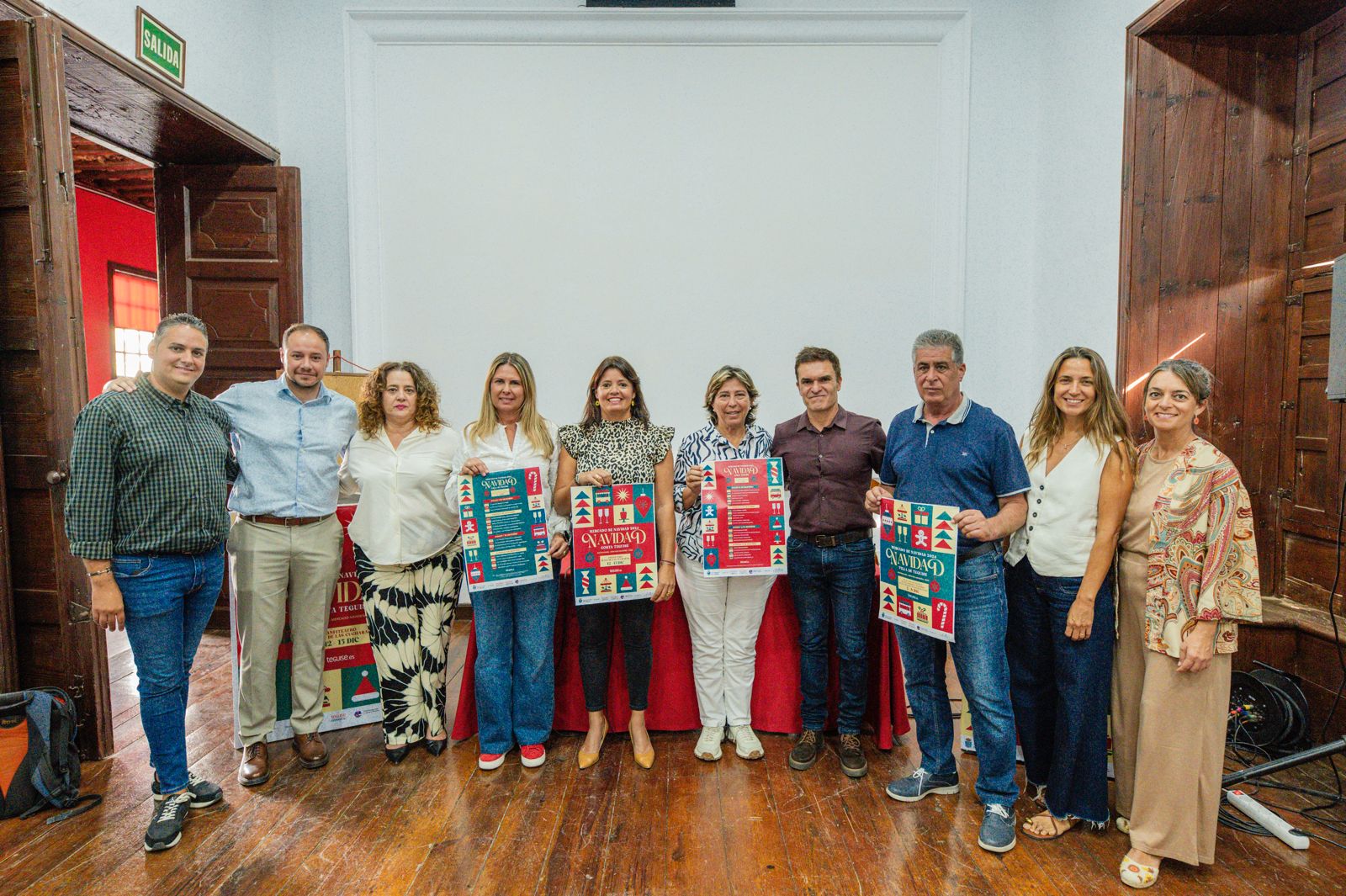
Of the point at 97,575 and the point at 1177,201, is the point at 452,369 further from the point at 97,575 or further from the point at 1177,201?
the point at 1177,201

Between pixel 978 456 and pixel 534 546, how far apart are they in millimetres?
1520

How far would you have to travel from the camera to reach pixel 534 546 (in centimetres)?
243

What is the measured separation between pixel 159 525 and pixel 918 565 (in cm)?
237

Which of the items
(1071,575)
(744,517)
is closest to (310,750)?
(744,517)

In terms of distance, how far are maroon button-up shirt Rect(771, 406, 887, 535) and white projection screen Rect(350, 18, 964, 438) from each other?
1.78 m

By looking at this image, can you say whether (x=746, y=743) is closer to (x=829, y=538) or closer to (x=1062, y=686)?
(x=829, y=538)

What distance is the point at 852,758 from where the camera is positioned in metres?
2.52

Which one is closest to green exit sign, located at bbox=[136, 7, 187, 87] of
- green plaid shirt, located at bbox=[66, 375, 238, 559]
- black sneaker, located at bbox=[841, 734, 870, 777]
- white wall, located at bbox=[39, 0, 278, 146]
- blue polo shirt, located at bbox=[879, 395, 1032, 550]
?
white wall, located at bbox=[39, 0, 278, 146]

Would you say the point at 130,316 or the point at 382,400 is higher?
the point at 130,316

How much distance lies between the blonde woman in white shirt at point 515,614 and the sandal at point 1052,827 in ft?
5.52

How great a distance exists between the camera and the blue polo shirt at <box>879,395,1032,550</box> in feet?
6.77

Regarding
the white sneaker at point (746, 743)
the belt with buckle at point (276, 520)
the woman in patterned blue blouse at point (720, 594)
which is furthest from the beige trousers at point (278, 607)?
the white sneaker at point (746, 743)

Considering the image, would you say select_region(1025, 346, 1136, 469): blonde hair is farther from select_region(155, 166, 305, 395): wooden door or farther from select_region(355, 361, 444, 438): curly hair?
select_region(155, 166, 305, 395): wooden door

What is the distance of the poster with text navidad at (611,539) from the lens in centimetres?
244
